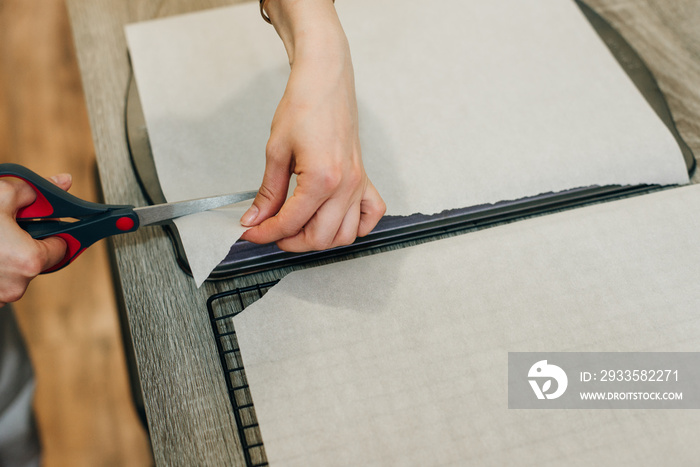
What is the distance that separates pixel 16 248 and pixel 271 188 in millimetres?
217

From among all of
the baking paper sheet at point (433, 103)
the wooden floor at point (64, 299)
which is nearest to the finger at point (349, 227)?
the baking paper sheet at point (433, 103)

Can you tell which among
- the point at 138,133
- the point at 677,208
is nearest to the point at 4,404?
the point at 138,133

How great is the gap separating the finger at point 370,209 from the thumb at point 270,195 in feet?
0.25

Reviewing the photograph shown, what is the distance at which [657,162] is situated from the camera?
620 mm

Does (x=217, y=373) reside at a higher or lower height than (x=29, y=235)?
lower

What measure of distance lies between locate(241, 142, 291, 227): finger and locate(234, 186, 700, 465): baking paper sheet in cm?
8

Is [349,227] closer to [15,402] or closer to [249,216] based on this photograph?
[249,216]

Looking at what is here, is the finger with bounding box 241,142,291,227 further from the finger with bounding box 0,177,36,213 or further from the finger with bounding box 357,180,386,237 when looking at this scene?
the finger with bounding box 0,177,36,213

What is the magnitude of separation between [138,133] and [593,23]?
2.14ft

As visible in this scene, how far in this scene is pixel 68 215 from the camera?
1.59ft

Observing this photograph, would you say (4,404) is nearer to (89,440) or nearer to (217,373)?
(89,440)

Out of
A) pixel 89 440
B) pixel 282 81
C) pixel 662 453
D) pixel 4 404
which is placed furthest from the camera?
pixel 89 440

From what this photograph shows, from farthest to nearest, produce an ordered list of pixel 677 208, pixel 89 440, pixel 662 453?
pixel 89 440, pixel 677 208, pixel 662 453

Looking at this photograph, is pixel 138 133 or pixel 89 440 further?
pixel 89 440
